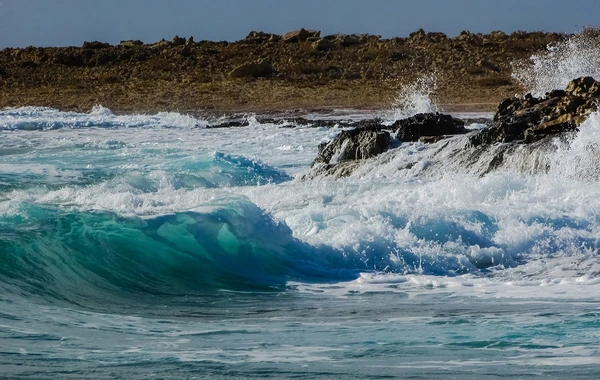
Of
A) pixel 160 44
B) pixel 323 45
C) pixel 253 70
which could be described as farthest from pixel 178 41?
pixel 253 70

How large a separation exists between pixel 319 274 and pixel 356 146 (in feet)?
27.9

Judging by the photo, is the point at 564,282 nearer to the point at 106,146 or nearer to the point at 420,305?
the point at 420,305

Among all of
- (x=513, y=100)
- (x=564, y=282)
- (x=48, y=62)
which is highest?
(x=48, y=62)

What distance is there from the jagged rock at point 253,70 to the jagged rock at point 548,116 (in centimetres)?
2698

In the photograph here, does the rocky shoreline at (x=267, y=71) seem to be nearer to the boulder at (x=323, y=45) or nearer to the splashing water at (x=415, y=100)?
the boulder at (x=323, y=45)

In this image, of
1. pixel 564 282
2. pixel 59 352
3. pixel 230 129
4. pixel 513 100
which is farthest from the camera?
pixel 230 129

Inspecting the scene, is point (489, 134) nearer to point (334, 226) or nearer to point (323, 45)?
point (334, 226)

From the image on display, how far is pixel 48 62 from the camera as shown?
50000mm

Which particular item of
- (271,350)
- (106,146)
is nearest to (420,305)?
(271,350)

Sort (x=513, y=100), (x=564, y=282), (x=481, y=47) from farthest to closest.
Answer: (x=481, y=47) < (x=513, y=100) < (x=564, y=282)

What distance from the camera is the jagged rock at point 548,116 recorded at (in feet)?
52.5

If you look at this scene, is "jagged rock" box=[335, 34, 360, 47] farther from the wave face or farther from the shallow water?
the wave face

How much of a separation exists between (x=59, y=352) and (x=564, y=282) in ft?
15.9

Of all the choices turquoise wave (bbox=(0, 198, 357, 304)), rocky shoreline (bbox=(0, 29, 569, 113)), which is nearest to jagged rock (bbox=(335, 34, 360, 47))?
rocky shoreline (bbox=(0, 29, 569, 113))
